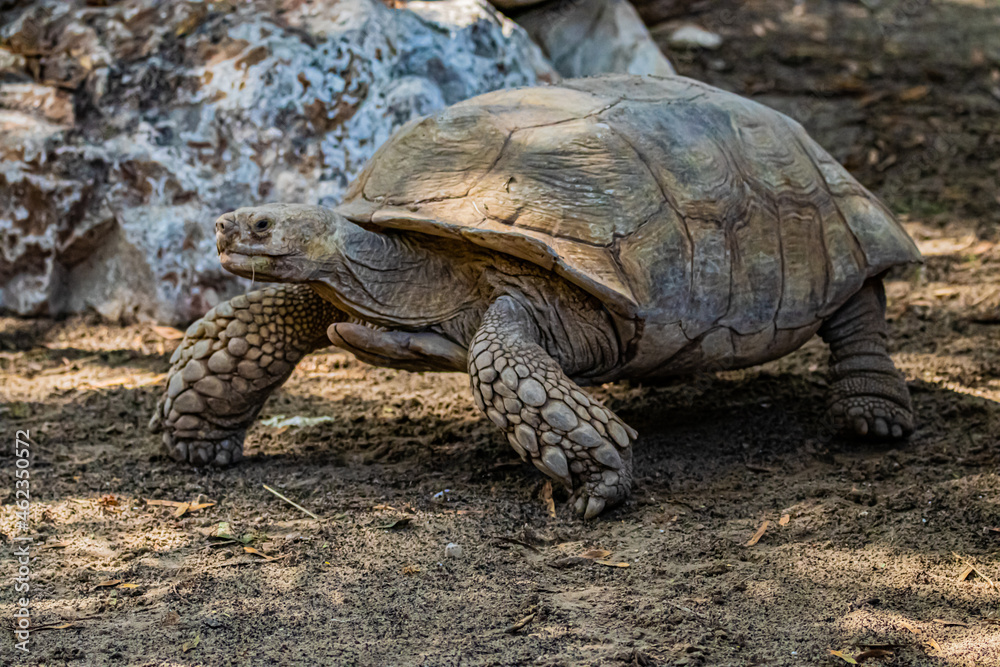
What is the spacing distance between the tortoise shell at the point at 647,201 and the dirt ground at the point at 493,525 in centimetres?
67

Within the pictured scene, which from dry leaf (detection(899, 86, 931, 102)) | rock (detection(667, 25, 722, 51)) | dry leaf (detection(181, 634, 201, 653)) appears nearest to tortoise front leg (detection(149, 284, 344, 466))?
dry leaf (detection(181, 634, 201, 653))

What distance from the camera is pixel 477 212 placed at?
127 inches

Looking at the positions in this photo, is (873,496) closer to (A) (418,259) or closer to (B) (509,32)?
(A) (418,259)

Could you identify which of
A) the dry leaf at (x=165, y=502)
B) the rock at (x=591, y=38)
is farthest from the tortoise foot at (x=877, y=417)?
the rock at (x=591, y=38)

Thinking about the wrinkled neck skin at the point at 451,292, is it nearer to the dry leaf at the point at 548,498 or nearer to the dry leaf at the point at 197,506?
the dry leaf at the point at 548,498

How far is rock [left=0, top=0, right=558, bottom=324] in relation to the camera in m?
5.30

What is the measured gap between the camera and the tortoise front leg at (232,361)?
3.59m

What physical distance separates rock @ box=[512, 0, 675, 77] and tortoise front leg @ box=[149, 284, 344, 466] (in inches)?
163

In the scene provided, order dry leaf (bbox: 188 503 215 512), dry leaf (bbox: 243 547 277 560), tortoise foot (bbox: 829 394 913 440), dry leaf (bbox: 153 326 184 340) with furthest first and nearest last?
dry leaf (bbox: 153 326 184 340), tortoise foot (bbox: 829 394 913 440), dry leaf (bbox: 188 503 215 512), dry leaf (bbox: 243 547 277 560)

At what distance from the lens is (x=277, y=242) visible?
3104 millimetres

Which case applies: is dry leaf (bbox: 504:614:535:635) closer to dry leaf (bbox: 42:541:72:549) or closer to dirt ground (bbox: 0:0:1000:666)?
dirt ground (bbox: 0:0:1000:666)

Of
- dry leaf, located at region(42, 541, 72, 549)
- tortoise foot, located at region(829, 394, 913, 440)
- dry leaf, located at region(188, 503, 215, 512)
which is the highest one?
dry leaf, located at region(42, 541, 72, 549)

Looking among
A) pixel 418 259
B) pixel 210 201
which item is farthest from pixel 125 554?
pixel 210 201

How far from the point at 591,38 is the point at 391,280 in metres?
4.59
